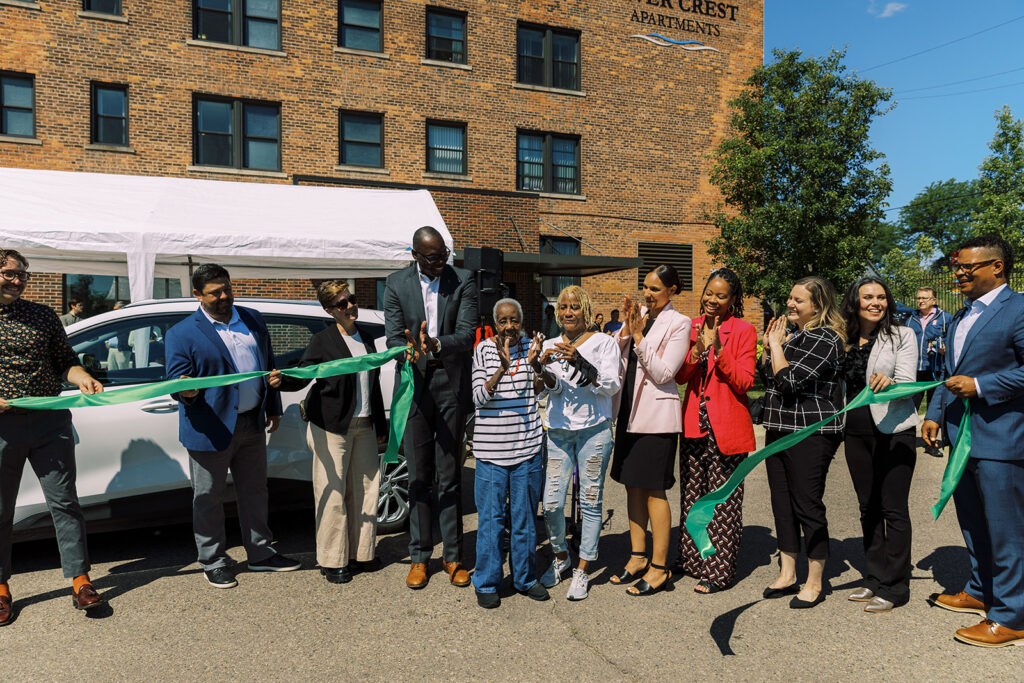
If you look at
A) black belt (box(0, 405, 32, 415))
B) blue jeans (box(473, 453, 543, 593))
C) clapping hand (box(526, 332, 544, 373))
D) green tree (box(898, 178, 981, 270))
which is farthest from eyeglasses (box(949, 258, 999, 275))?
green tree (box(898, 178, 981, 270))

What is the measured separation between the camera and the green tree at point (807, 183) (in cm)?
1822

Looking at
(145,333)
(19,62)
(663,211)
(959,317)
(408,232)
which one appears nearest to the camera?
(959,317)

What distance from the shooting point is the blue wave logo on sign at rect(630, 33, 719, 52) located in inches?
861

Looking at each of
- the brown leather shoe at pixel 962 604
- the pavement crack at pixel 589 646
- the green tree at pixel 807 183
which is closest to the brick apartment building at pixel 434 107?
the green tree at pixel 807 183

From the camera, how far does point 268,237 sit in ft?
28.0

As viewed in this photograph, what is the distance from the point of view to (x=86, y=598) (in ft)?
13.6

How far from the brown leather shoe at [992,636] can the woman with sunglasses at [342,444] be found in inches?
142

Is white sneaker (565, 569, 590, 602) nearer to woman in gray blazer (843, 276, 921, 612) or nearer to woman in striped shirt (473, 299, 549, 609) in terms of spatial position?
woman in striped shirt (473, 299, 549, 609)

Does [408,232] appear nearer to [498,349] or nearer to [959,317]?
[498,349]

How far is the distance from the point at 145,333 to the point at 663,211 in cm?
1882

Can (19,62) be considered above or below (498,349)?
above

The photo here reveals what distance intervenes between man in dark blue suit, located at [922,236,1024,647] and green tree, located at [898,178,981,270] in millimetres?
66925

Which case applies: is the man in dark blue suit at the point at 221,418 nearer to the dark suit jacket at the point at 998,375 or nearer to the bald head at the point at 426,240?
the bald head at the point at 426,240

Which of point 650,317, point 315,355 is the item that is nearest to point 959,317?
point 650,317
